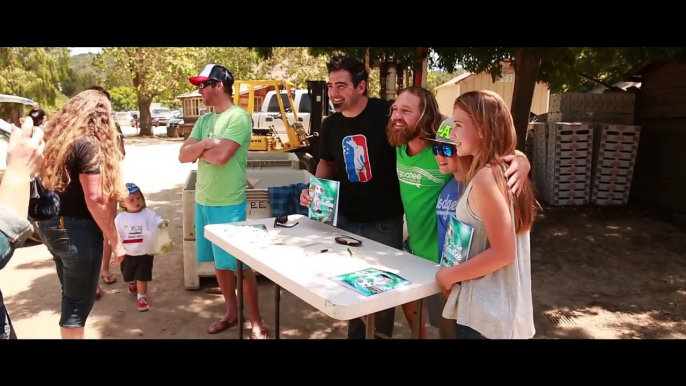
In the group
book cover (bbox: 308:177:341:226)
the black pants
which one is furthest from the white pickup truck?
book cover (bbox: 308:177:341:226)

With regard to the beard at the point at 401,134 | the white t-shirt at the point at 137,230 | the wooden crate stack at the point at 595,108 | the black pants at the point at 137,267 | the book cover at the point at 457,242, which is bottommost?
the black pants at the point at 137,267

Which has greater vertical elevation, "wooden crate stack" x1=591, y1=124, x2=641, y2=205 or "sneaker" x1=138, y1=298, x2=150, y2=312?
"wooden crate stack" x1=591, y1=124, x2=641, y2=205

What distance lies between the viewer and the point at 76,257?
2803 millimetres

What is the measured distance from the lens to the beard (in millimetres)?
2490

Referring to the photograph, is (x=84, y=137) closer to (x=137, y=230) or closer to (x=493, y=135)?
(x=137, y=230)

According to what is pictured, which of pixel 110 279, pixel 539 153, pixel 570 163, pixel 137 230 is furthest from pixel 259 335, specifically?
pixel 539 153

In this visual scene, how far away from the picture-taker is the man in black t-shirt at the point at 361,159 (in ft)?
9.33

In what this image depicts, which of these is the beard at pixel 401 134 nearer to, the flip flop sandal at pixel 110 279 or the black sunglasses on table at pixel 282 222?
the black sunglasses on table at pixel 282 222

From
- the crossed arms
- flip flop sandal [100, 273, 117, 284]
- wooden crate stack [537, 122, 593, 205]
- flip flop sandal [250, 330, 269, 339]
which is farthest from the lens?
wooden crate stack [537, 122, 593, 205]

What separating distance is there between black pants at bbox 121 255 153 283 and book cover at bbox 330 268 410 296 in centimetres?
294

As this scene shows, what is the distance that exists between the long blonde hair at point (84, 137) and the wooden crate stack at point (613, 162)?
8.54 meters

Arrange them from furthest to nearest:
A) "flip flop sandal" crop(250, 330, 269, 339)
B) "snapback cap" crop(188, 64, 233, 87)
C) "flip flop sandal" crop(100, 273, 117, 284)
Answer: "flip flop sandal" crop(100, 273, 117, 284) → "flip flop sandal" crop(250, 330, 269, 339) → "snapback cap" crop(188, 64, 233, 87)

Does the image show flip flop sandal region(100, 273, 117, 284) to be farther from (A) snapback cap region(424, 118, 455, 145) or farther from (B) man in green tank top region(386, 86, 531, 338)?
(A) snapback cap region(424, 118, 455, 145)

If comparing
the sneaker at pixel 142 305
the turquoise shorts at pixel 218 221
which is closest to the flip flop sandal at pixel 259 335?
the turquoise shorts at pixel 218 221
